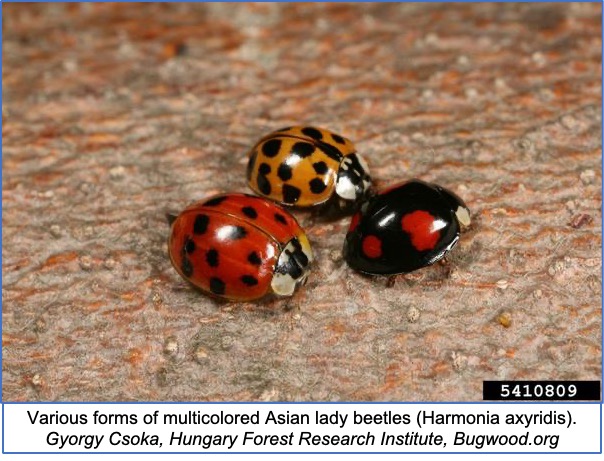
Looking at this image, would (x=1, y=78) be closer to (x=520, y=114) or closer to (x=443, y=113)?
(x=443, y=113)

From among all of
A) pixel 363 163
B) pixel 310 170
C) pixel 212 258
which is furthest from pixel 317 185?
pixel 212 258

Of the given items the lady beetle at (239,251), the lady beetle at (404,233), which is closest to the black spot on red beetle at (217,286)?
the lady beetle at (239,251)

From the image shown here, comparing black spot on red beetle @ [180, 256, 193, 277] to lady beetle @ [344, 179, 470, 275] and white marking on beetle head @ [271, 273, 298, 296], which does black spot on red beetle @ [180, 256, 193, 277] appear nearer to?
white marking on beetle head @ [271, 273, 298, 296]

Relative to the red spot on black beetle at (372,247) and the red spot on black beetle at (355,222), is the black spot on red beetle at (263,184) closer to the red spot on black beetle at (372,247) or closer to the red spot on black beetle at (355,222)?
the red spot on black beetle at (355,222)

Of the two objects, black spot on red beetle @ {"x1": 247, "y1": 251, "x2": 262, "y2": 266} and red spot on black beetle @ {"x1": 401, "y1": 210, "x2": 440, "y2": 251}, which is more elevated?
red spot on black beetle @ {"x1": 401, "y1": 210, "x2": 440, "y2": 251}

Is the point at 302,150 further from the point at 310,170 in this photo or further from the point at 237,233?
the point at 237,233

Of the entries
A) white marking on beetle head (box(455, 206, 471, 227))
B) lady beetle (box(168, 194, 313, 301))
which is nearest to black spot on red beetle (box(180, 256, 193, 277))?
lady beetle (box(168, 194, 313, 301))
